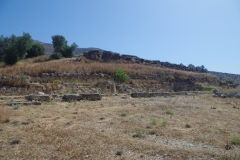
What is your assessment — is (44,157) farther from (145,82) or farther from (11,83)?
(145,82)

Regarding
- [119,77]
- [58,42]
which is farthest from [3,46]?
[119,77]

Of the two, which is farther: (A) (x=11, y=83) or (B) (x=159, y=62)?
(B) (x=159, y=62)

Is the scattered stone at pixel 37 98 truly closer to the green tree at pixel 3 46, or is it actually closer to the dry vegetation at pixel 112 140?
the dry vegetation at pixel 112 140

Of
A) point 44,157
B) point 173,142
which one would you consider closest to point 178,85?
point 173,142

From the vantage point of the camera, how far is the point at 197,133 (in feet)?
19.5

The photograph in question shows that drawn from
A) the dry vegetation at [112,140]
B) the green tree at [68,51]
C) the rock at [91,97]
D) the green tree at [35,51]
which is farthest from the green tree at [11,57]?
the dry vegetation at [112,140]

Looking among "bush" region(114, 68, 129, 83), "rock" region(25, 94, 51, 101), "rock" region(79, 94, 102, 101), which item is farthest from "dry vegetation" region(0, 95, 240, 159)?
"bush" region(114, 68, 129, 83)

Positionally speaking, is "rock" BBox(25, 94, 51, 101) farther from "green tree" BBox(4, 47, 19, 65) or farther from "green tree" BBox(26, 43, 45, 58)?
"green tree" BBox(26, 43, 45, 58)

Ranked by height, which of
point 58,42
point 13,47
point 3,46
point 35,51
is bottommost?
point 13,47

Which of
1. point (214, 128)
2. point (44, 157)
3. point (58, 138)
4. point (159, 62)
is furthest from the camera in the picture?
point (159, 62)

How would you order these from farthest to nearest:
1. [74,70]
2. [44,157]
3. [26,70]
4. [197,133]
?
[74,70], [26,70], [197,133], [44,157]

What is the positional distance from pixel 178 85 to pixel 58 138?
2839 cm

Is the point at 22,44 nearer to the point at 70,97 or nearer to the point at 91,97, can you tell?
the point at 70,97

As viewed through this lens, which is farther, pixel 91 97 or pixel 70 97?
pixel 91 97
